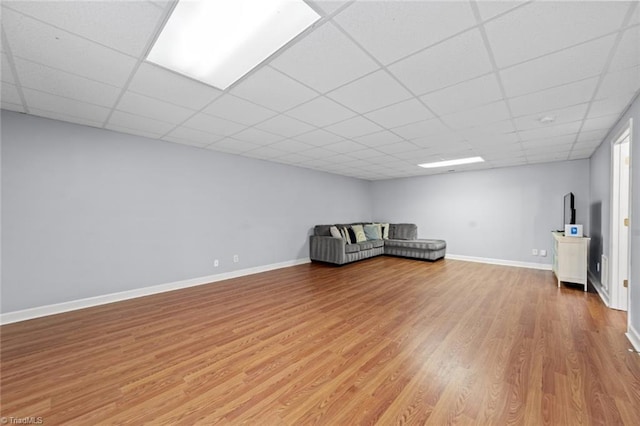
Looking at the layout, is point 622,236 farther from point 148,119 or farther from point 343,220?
point 148,119

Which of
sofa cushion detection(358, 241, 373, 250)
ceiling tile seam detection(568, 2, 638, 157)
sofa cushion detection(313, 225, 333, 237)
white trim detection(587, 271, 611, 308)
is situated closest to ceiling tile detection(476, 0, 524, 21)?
ceiling tile seam detection(568, 2, 638, 157)

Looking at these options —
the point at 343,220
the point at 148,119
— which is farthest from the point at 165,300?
the point at 343,220

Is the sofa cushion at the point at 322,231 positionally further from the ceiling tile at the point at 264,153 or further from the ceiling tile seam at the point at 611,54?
the ceiling tile seam at the point at 611,54

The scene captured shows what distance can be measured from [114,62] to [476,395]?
3570 mm

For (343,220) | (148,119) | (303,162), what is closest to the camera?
(148,119)

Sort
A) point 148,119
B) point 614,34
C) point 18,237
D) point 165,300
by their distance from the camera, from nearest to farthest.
Answer: point 614,34
point 18,237
point 148,119
point 165,300

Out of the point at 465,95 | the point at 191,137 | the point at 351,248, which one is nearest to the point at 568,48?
the point at 465,95

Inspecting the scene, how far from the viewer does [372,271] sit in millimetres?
5141

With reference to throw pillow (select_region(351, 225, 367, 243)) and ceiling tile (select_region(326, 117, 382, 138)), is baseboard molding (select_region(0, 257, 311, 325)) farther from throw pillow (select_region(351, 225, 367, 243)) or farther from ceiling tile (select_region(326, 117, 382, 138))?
ceiling tile (select_region(326, 117, 382, 138))

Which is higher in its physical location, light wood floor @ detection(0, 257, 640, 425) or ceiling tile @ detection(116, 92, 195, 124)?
ceiling tile @ detection(116, 92, 195, 124)

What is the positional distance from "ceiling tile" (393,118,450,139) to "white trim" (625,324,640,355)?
2751 millimetres

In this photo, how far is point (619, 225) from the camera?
121 inches

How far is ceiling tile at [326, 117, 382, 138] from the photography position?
10.1 feet

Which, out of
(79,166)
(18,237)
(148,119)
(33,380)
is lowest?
(33,380)
